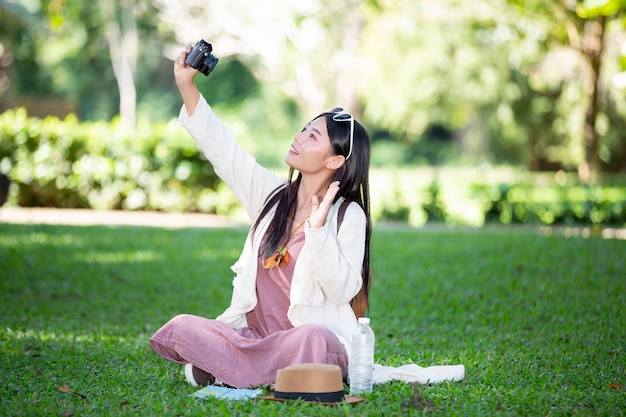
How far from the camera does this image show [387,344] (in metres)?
6.11

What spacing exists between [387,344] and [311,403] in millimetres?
2225

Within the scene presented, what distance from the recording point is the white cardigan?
404 centimetres

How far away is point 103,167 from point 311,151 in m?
10.5

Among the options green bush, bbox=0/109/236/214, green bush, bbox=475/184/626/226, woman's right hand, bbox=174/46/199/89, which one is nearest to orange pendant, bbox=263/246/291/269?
woman's right hand, bbox=174/46/199/89

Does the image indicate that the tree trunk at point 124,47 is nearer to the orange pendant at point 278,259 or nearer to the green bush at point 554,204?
the green bush at point 554,204

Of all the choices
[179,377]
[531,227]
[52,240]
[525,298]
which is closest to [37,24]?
[52,240]

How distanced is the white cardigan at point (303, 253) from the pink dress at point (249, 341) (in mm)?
92

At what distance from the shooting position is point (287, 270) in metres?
4.38

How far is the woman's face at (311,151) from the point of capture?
14.2 feet

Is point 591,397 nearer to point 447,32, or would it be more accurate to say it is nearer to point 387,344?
point 387,344

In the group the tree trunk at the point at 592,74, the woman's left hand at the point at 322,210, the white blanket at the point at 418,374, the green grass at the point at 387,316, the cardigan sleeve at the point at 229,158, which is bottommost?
the green grass at the point at 387,316

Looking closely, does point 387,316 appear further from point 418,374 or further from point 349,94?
point 349,94

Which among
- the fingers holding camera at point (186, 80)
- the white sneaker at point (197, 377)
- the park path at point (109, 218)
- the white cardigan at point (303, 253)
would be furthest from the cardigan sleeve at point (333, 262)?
the park path at point (109, 218)

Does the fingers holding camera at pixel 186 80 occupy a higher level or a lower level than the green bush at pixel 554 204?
higher
